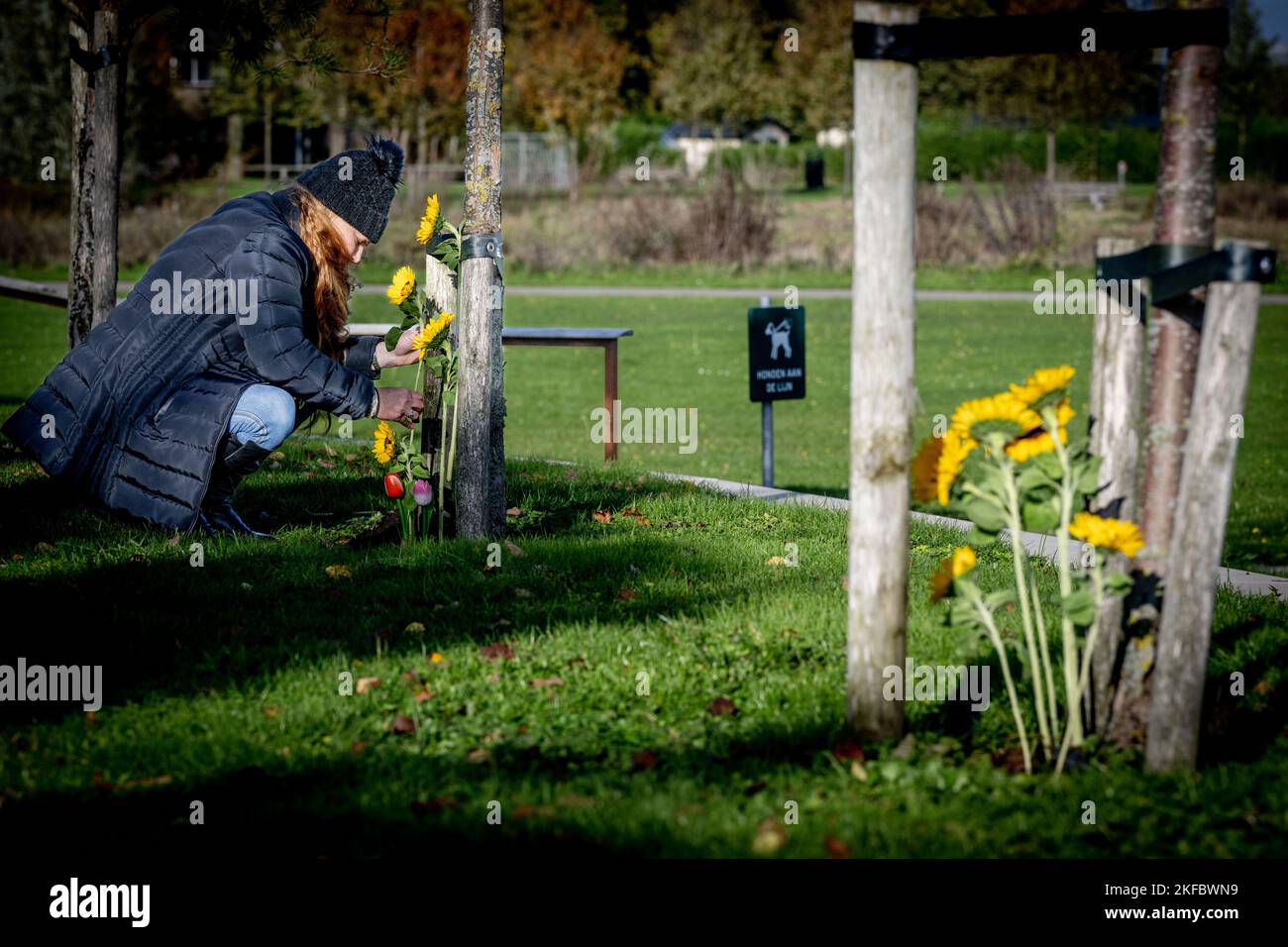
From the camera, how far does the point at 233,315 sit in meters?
5.82

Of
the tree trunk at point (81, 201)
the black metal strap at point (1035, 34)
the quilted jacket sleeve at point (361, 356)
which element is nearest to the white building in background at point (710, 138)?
the tree trunk at point (81, 201)

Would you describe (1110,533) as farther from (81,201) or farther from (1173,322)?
(81,201)

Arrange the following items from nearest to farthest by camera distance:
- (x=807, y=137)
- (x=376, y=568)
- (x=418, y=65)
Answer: (x=376, y=568), (x=418, y=65), (x=807, y=137)

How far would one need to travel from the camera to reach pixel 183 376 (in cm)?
588

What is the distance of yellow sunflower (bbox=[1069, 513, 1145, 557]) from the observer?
3277mm

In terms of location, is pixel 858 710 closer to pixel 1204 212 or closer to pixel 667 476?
pixel 1204 212

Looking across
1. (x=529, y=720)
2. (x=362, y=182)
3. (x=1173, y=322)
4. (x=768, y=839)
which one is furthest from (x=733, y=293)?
(x=768, y=839)

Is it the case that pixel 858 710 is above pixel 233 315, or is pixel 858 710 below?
below

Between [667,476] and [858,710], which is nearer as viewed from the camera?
[858,710]

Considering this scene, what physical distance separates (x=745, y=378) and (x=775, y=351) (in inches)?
270

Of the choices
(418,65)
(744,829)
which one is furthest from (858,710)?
(418,65)

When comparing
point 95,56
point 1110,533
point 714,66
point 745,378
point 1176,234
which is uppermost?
point 714,66

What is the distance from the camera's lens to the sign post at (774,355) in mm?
8820

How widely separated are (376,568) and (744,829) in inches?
107
